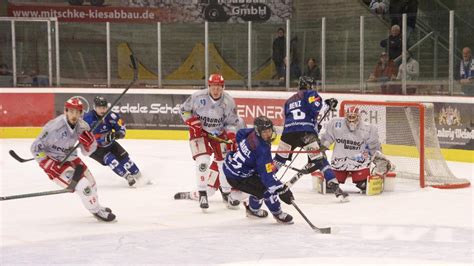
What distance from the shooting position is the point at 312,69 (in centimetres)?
1300

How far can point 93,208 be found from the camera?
22.7ft

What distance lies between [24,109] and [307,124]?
7.04 metres

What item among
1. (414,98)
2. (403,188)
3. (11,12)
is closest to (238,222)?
(403,188)

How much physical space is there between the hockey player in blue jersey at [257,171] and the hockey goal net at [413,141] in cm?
261

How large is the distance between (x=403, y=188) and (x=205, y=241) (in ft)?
10.5

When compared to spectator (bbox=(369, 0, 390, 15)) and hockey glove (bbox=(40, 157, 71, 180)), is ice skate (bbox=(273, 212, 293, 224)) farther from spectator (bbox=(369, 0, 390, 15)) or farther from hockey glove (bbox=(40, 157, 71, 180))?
spectator (bbox=(369, 0, 390, 15))

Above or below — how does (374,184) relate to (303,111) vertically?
below

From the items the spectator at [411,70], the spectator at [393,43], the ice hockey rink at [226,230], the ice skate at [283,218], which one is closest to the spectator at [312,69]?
the spectator at [393,43]

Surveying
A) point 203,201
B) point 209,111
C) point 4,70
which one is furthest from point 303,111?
point 4,70

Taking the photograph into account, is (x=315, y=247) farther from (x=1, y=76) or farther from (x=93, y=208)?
(x=1, y=76)

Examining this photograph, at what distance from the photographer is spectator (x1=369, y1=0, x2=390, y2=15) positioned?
48.5 feet

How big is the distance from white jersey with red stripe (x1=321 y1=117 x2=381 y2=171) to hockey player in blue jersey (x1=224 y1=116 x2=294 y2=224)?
180cm

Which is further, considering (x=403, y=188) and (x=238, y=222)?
(x=403, y=188)

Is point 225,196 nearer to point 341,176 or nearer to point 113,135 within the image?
point 341,176
